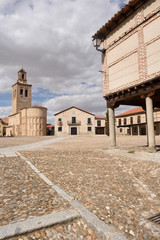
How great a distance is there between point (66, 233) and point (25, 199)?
128 cm

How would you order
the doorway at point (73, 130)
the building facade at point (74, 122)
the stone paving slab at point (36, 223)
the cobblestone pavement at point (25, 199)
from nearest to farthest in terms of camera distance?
the stone paving slab at point (36, 223) < the cobblestone pavement at point (25, 199) < the building facade at point (74, 122) < the doorway at point (73, 130)

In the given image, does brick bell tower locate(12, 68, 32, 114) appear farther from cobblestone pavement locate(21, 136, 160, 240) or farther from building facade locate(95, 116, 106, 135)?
cobblestone pavement locate(21, 136, 160, 240)

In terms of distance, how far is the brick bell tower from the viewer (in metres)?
66.2

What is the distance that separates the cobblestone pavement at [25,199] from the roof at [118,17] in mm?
10898

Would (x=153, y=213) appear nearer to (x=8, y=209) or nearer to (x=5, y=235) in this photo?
(x=5, y=235)

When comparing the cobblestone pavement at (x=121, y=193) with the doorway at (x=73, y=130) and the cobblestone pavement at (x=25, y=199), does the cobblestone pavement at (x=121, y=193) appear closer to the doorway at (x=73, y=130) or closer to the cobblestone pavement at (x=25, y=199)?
the cobblestone pavement at (x=25, y=199)

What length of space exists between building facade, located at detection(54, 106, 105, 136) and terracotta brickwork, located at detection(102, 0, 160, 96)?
3696 centimetres

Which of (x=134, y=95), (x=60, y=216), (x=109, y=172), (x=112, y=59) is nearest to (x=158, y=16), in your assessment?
(x=112, y=59)

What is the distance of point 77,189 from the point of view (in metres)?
3.51

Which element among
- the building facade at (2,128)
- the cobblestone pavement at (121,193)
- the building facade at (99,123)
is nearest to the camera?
the cobblestone pavement at (121,193)

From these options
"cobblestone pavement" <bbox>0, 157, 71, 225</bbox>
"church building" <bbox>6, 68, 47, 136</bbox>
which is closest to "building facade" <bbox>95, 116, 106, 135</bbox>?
"church building" <bbox>6, 68, 47, 136</bbox>

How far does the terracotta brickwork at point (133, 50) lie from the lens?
324 inches

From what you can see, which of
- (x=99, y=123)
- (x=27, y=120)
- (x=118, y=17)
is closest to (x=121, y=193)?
(x=118, y=17)

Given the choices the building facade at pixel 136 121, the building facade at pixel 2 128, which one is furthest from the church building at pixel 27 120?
the building facade at pixel 136 121
